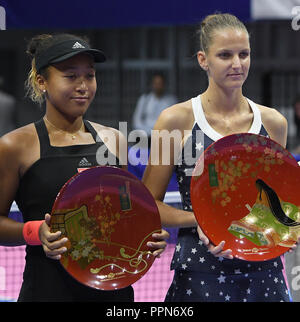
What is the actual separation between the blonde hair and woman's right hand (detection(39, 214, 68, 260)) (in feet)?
2.91

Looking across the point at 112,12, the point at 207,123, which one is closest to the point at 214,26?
the point at 207,123

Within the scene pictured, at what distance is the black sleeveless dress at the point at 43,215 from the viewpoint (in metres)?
2.09

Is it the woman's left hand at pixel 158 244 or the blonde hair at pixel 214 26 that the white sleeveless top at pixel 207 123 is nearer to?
the blonde hair at pixel 214 26

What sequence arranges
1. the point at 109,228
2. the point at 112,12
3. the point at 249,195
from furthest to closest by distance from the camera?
the point at 112,12, the point at 249,195, the point at 109,228

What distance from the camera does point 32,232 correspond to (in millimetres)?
1979

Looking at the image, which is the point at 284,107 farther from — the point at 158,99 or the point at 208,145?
the point at 208,145

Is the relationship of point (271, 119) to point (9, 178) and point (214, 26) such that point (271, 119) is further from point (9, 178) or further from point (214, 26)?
point (9, 178)

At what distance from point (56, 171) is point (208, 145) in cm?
54

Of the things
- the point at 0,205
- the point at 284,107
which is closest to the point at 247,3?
the point at 0,205

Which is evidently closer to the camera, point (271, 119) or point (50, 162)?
point (50, 162)

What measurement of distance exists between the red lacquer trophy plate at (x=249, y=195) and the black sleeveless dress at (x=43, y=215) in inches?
15.7

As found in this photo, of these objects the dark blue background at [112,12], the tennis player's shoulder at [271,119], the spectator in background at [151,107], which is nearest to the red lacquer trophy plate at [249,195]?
the tennis player's shoulder at [271,119]

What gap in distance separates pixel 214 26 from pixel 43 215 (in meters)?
0.91
